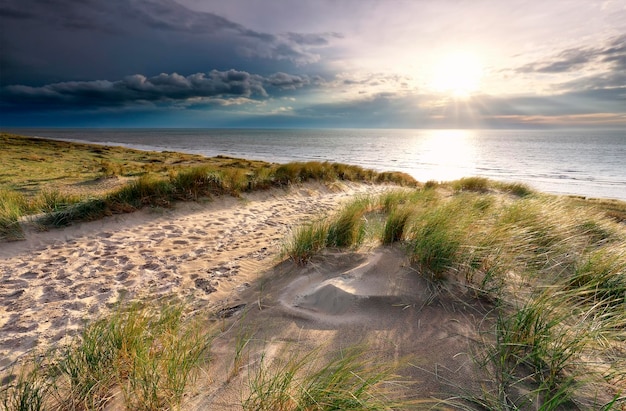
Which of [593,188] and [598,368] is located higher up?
[598,368]

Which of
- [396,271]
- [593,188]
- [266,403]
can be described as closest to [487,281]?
[396,271]

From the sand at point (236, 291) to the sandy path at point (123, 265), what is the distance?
18mm

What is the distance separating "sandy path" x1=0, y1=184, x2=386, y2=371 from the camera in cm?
350

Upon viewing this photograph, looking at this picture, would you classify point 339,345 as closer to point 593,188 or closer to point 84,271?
point 84,271

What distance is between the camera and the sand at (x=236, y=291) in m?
2.53

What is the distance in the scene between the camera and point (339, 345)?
2619 millimetres

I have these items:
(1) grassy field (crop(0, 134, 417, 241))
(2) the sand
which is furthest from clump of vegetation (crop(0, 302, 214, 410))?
(1) grassy field (crop(0, 134, 417, 241))

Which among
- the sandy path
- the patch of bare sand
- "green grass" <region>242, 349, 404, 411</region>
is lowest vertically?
the sandy path

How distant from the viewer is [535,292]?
3.01 m

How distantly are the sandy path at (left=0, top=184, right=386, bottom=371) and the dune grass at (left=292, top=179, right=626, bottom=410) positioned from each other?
72.2 inches

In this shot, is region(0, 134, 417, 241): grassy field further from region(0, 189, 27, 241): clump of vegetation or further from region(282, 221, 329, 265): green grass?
region(282, 221, 329, 265): green grass

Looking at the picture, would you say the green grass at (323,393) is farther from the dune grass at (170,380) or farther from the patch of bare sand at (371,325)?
the patch of bare sand at (371,325)

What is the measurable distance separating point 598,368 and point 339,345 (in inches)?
71.8

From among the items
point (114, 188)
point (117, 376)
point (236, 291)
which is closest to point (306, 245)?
point (236, 291)
